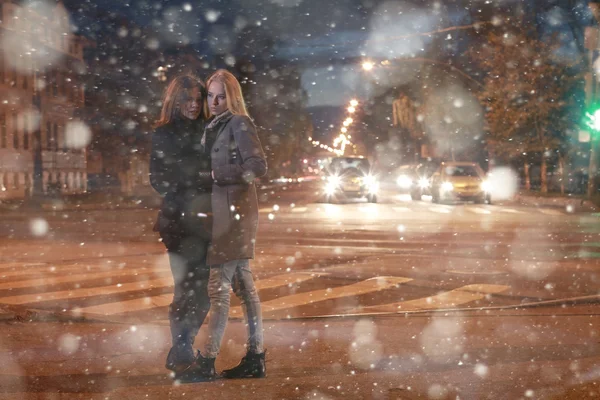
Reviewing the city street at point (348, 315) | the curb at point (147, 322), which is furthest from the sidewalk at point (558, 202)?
the curb at point (147, 322)

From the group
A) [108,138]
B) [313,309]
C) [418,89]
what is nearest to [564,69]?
[418,89]

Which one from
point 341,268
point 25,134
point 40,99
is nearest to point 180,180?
point 341,268

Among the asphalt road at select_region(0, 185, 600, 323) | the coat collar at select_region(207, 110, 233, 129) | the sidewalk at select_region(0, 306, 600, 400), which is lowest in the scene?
the asphalt road at select_region(0, 185, 600, 323)

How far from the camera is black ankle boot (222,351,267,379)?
617 cm

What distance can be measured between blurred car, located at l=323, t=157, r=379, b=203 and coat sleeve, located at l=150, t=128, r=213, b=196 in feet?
102

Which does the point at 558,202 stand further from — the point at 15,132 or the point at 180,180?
the point at 180,180

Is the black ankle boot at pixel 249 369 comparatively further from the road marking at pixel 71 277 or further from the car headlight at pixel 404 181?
the car headlight at pixel 404 181

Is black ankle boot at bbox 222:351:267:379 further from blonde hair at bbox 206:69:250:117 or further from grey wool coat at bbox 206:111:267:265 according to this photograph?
blonde hair at bbox 206:69:250:117

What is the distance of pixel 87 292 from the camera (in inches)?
414

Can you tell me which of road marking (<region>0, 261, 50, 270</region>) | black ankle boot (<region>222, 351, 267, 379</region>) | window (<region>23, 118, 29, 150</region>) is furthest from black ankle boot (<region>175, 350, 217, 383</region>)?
window (<region>23, 118, 29, 150</region>)

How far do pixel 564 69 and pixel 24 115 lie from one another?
91.0 feet

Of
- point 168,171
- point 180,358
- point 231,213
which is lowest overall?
point 180,358

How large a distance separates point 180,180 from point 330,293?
14.5 ft

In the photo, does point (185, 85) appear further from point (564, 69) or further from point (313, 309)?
point (564, 69)
